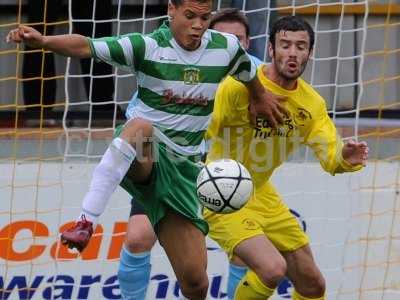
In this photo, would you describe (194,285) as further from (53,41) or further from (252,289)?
(53,41)

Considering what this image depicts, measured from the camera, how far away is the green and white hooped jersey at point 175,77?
5.48 m

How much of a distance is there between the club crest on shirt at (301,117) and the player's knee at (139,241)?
0.94 meters

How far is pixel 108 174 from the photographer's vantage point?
524 centimetres

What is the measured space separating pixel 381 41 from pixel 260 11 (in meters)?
1.03

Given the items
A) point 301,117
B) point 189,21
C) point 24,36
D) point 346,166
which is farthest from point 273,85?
point 24,36

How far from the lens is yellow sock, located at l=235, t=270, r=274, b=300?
19.4 ft

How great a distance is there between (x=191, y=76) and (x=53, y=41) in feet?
2.33

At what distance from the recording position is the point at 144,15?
7.69 meters

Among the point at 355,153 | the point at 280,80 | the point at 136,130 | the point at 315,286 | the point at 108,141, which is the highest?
the point at 280,80

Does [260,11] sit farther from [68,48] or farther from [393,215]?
[68,48]

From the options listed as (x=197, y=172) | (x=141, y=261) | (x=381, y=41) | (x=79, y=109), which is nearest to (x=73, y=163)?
(x=79, y=109)

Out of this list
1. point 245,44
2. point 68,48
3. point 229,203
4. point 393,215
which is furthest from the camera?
point 393,215

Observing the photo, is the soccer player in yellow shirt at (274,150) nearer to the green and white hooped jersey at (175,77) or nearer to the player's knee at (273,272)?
the player's knee at (273,272)

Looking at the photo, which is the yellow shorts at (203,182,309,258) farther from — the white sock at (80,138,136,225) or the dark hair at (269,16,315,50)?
the white sock at (80,138,136,225)
